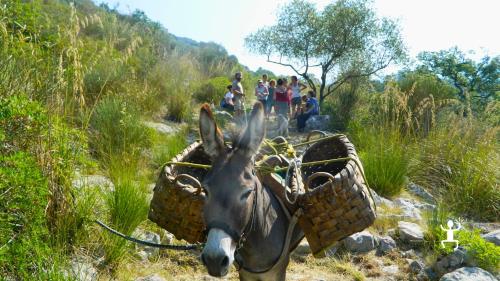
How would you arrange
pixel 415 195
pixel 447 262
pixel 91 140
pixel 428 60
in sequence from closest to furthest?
pixel 447 262, pixel 91 140, pixel 415 195, pixel 428 60

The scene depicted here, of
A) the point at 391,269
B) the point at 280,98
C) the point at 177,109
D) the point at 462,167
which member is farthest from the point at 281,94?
the point at 391,269

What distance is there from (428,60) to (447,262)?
2512 centimetres

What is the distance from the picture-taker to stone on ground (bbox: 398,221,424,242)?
17.1 feet

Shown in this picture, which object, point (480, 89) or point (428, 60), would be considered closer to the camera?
point (480, 89)

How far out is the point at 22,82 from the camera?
3420mm

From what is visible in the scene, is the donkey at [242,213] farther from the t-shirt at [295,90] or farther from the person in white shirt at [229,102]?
the t-shirt at [295,90]

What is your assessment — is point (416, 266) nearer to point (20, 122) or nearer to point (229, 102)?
point (20, 122)

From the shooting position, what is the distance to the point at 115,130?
6395 mm

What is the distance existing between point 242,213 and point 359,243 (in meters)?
3.62

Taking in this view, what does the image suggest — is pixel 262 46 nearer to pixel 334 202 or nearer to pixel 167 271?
pixel 167 271

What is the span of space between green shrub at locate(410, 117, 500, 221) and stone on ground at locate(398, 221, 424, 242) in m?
1.14

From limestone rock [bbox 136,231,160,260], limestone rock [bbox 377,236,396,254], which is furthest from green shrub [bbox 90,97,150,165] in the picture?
limestone rock [bbox 377,236,396,254]

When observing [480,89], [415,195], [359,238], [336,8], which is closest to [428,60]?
[480,89]

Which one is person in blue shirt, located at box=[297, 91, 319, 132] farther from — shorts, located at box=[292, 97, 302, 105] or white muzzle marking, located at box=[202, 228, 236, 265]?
white muzzle marking, located at box=[202, 228, 236, 265]
